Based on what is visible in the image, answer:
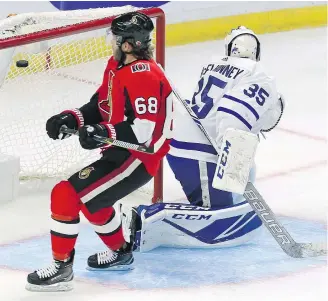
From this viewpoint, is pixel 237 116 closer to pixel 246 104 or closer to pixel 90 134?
pixel 246 104

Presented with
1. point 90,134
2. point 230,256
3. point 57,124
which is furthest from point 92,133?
point 230,256

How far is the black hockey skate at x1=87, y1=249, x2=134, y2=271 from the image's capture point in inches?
147

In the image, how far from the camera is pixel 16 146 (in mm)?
4609

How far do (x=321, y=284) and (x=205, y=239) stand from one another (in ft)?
1.59

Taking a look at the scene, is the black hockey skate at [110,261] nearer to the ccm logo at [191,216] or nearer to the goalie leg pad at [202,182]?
the ccm logo at [191,216]

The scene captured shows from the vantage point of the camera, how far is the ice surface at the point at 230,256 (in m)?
3.58

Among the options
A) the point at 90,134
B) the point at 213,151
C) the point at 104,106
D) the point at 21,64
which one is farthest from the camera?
the point at 21,64

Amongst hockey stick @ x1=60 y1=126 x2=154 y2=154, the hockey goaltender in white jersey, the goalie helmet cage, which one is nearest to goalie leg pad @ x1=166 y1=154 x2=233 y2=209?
the hockey goaltender in white jersey

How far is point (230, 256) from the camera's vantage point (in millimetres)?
3908

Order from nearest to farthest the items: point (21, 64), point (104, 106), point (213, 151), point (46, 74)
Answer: point (104, 106) < point (213, 151) < point (21, 64) < point (46, 74)

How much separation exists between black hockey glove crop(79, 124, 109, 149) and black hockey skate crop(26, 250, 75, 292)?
38 cm

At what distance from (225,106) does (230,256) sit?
50 centimetres

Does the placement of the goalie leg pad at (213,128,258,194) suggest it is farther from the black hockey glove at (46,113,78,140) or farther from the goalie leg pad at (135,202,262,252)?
the black hockey glove at (46,113,78,140)

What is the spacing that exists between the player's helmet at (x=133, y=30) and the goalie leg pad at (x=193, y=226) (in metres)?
0.63
